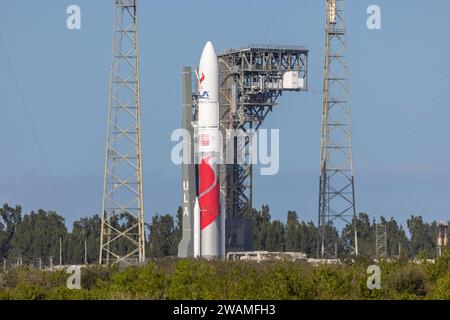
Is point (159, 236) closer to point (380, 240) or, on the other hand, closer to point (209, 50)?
point (380, 240)

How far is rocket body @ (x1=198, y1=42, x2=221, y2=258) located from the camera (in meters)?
96.6

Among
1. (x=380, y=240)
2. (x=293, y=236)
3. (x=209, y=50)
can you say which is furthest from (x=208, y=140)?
(x=380, y=240)

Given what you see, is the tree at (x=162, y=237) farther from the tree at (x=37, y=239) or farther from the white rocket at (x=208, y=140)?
the white rocket at (x=208, y=140)

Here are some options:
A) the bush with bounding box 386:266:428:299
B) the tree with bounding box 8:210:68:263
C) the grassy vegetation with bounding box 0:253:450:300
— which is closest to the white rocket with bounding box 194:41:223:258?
the grassy vegetation with bounding box 0:253:450:300

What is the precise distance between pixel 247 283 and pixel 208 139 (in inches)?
1137

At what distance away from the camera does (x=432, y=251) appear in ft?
435

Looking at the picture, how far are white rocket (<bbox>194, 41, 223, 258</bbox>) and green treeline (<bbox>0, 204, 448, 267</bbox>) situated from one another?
23.3 meters

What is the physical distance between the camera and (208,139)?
319ft

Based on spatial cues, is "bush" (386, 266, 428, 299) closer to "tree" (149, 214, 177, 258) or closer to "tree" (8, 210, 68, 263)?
"tree" (149, 214, 177, 258)

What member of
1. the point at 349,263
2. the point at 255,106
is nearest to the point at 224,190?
the point at 255,106
